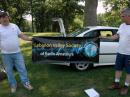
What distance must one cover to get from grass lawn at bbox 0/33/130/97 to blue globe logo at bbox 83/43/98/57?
64 centimetres

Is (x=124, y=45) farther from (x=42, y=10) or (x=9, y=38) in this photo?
(x=42, y=10)

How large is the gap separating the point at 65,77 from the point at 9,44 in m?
2.50

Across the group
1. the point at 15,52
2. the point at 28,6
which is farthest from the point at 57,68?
the point at 28,6

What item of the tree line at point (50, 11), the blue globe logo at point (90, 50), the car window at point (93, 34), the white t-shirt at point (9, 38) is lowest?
the tree line at point (50, 11)

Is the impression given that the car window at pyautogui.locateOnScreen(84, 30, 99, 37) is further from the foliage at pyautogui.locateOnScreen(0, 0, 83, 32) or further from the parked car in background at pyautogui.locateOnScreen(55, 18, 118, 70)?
the foliage at pyautogui.locateOnScreen(0, 0, 83, 32)

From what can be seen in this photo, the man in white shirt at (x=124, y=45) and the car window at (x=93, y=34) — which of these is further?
the car window at (x=93, y=34)

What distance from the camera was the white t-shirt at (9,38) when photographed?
25.2 ft

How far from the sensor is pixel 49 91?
8375mm

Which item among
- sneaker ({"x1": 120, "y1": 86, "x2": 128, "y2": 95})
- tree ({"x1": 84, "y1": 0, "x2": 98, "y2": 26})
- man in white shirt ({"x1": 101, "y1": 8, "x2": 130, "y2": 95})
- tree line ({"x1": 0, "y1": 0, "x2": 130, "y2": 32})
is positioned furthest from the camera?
tree line ({"x1": 0, "y1": 0, "x2": 130, "y2": 32})

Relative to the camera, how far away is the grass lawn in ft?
26.7

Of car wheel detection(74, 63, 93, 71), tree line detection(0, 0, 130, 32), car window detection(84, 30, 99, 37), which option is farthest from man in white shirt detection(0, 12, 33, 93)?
Answer: tree line detection(0, 0, 130, 32)

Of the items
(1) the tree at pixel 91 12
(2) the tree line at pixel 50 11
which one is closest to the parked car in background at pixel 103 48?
(1) the tree at pixel 91 12

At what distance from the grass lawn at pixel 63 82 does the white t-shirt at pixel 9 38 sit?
1109mm

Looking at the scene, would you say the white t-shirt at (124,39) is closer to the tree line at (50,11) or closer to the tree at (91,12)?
the tree at (91,12)
